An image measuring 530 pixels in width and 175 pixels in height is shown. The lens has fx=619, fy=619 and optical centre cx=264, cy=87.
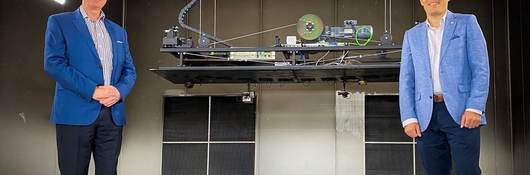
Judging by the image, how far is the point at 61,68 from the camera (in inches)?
84.4

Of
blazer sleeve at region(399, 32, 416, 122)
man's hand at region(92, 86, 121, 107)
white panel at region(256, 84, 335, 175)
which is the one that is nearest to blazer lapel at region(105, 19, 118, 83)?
man's hand at region(92, 86, 121, 107)

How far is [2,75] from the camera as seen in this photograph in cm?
443

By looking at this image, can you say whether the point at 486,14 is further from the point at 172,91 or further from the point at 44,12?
the point at 44,12

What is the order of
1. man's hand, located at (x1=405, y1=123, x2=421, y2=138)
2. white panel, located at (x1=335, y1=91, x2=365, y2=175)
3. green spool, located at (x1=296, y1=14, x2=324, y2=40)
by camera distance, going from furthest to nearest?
1. white panel, located at (x1=335, y1=91, x2=365, y2=175)
2. green spool, located at (x1=296, y1=14, x2=324, y2=40)
3. man's hand, located at (x1=405, y1=123, x2=421, y2=138)

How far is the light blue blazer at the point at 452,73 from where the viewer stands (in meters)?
2.17

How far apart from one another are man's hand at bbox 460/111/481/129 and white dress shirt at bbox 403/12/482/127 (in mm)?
136

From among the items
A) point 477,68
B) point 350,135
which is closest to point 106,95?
point 477,68

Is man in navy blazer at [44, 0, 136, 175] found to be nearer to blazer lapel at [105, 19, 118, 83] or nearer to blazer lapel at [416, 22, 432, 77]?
blazer lapel at [105, 19, 118, 83]

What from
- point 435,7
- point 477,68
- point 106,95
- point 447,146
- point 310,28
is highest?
point 310,28

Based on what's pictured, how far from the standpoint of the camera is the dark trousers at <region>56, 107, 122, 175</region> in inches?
84.4

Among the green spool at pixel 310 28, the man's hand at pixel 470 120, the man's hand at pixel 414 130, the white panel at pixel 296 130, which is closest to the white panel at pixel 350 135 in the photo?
the white panel at pixel 296 130

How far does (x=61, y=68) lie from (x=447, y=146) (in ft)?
4.58

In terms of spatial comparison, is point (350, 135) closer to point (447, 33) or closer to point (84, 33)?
point (447, 33)

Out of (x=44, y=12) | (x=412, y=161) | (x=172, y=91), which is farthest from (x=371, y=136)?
(x=44, y=12)
